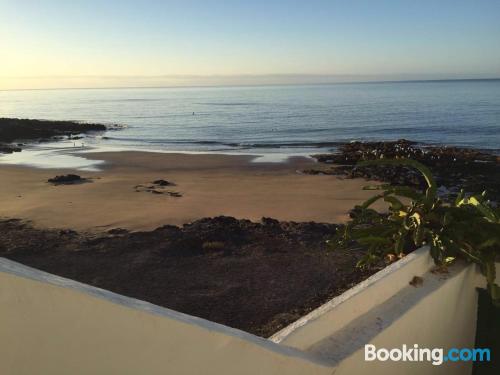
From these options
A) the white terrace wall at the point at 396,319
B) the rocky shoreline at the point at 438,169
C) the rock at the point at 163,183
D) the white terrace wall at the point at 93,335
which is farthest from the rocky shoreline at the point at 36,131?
the white terrace wall at the point at 93,335

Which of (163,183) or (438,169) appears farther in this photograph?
(438,169)

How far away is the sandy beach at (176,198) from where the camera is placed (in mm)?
12766

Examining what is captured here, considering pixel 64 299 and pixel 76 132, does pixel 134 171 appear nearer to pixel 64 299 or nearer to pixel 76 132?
pixel 64 299

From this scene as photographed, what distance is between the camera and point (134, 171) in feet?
72.0

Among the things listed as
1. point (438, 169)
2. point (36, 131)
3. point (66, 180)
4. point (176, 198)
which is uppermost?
point (36, 131)

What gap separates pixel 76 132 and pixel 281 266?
40992 millimetres

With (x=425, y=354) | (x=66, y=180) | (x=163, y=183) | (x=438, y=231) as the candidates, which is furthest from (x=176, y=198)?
(x=425, y=354)

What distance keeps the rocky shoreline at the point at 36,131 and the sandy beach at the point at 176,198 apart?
49.2 feet

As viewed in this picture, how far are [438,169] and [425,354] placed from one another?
1942 centimetres

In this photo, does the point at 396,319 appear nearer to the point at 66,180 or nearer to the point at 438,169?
the point at 66,180

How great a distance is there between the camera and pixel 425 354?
2646 millimetres

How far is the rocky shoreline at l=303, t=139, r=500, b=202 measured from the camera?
689 inches

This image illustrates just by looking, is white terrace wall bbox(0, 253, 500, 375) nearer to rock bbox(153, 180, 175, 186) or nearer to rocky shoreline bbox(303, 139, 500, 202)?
rocky shoreline bbox(303, 139, 500, 202)

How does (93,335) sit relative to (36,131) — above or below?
above
